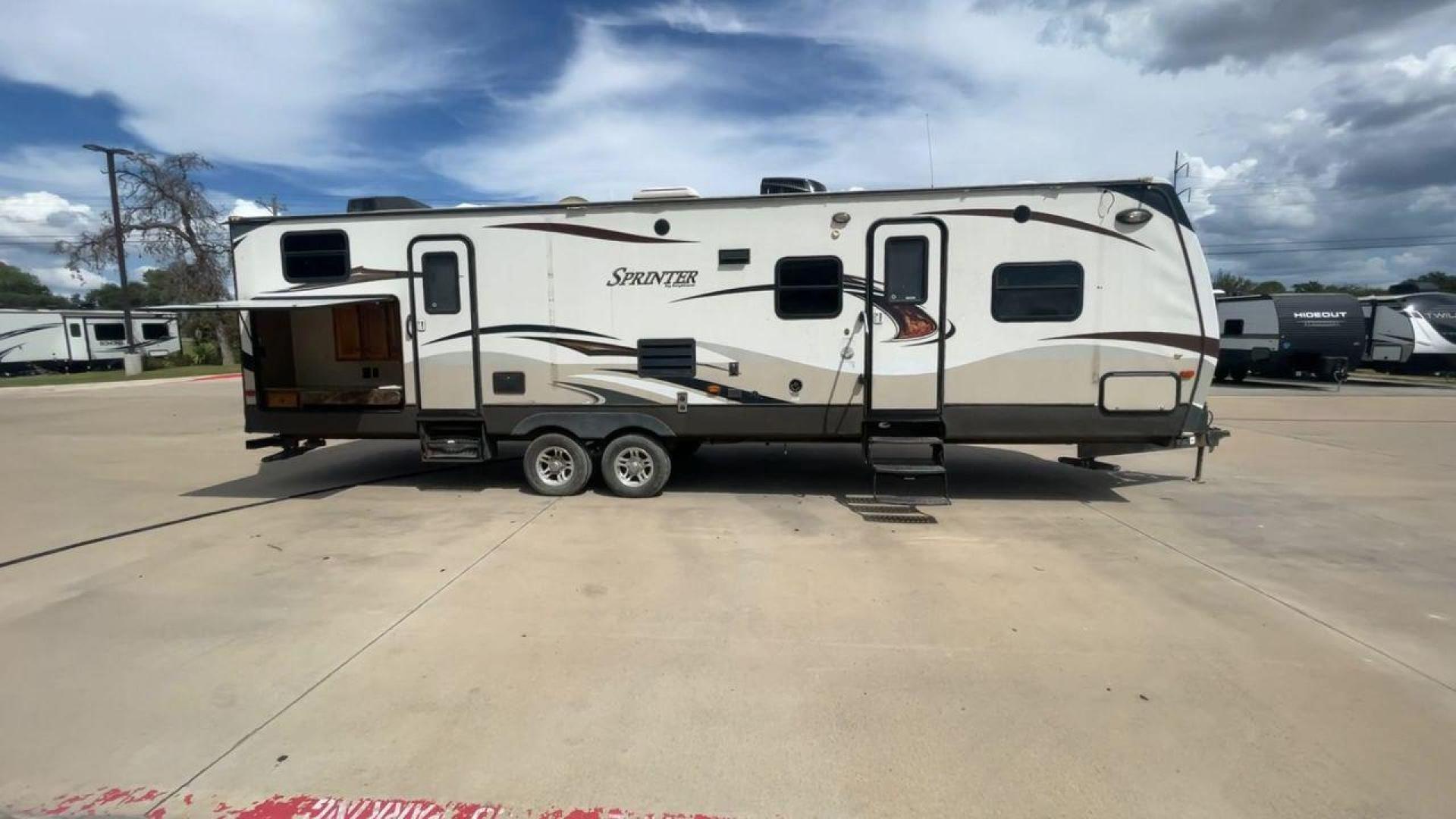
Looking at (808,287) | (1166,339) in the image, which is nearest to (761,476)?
→ (808,287)

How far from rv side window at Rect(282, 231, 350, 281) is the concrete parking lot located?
8.02ft

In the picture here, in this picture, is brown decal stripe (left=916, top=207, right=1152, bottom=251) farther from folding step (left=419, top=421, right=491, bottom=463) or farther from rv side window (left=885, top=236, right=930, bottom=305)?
folding step (left=419, top=421, right=491, bottom=463)

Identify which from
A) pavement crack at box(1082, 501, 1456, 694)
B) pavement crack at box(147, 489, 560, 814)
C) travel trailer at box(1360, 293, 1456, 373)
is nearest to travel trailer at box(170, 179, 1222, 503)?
pavement crack at box(1082, 501, 1456, 694)

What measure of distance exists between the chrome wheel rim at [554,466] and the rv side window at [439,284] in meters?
1.81

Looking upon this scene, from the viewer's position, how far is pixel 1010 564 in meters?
5.45

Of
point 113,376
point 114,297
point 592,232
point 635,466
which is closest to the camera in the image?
point 592,232

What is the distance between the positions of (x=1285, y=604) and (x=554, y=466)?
253 inches

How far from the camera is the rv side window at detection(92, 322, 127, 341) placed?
33.5 meters

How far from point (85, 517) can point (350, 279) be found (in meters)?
3.41

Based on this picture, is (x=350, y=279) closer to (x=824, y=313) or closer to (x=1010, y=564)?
(x=824, y=313)

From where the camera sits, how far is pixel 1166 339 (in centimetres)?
678

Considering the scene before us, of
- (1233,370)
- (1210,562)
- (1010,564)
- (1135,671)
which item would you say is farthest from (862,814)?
(1233,370)

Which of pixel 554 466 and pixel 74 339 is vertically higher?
pixel 74 339

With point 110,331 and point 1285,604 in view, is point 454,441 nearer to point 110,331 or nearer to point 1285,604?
point 1285,604
